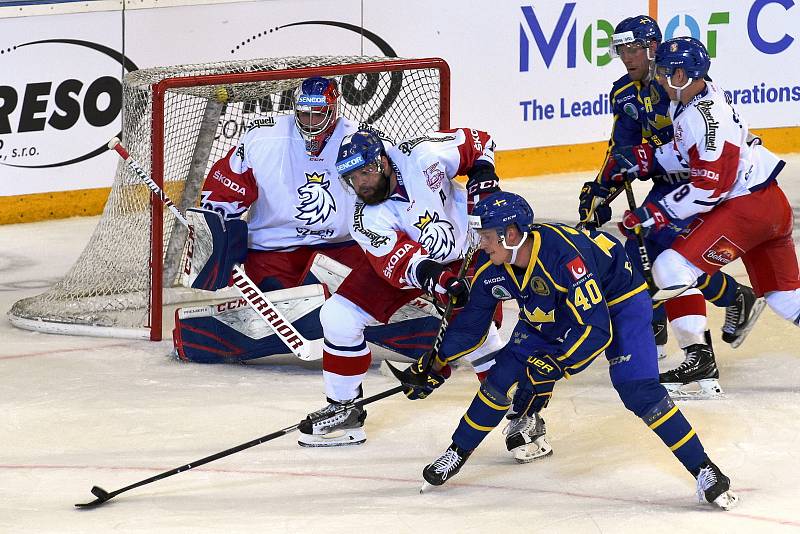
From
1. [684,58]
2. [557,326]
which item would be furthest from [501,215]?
[684,58]

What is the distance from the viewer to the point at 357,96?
620 cm

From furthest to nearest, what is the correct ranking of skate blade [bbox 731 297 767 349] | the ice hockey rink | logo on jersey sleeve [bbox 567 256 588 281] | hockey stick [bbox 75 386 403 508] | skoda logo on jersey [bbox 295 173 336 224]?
1. skoda logo on jersey [bbox 295 173 336 224]
2. skate blade [bbox 731 297 767 349]
3. hockey stick [bbox 75 386 403 508]
4. the ice hockey rink
5. logo on jersey sleeve [bbox 567 256 588 281]

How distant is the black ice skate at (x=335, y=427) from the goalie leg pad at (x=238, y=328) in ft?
2.33

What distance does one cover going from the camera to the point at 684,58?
4.50 metres

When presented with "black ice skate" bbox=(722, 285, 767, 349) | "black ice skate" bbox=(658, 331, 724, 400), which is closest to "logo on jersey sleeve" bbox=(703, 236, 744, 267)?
"black ice skate" bbox=(658, 331, 724, 400)

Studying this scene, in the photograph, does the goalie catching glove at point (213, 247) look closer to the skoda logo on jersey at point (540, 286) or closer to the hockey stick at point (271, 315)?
the hockey stick at point (271, 315)

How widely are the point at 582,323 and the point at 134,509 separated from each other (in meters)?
1.23

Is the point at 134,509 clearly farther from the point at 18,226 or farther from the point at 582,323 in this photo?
the point at 18,226

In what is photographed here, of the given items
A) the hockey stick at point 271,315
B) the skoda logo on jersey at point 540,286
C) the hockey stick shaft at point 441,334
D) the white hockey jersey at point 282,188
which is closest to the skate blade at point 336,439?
the hockey stick shaft at point 441,334

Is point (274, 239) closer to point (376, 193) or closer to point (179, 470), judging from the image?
point (376, 193)

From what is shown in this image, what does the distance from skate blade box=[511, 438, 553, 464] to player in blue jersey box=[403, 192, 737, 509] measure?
275 millimetres

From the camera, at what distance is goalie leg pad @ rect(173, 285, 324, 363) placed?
16.6ft

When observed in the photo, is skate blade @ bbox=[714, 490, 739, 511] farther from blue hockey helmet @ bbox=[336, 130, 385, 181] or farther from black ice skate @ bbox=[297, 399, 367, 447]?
blue hockey helmet @ bbox=[336, 130, 385, 181]

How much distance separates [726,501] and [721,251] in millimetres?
1169
